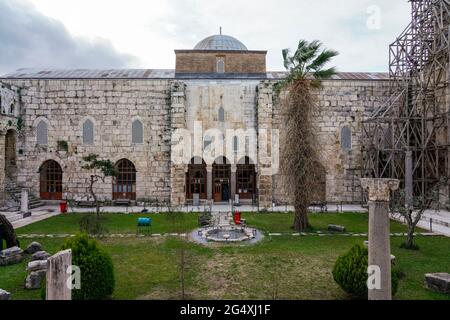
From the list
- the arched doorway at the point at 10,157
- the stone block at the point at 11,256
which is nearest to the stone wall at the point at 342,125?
the stone block at the point at 11,256

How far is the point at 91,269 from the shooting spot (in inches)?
249

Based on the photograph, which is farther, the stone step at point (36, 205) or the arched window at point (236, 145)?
the arched window at point (236, 145)

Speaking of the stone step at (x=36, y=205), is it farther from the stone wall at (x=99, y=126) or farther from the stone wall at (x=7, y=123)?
the stone wall at (x=7, y=123)

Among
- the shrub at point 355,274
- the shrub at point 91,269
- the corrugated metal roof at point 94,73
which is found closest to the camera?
the shrub at point 91,269

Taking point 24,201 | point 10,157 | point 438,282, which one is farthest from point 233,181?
point 438,282

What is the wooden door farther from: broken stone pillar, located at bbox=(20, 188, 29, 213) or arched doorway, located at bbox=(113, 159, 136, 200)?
broken stone pillar, located at bbox=(20, 188, 29, 213)

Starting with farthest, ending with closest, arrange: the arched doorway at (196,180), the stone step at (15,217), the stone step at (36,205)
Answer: the arched doorway at (196,180), the stone step at (36,205), the stone step at (15,217)

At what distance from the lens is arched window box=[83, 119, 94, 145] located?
21.7 m

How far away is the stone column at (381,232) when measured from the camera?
226 inches

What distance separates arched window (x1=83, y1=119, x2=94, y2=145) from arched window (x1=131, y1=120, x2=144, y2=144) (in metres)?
2.82

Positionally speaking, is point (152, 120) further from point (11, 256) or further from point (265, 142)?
point (11, 256)

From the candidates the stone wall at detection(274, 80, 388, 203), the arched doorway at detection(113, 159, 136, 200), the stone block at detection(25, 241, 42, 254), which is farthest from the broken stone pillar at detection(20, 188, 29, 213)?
the stone wall at detection(274, 80, 388, 203)

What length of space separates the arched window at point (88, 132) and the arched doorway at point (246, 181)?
1056 cm
